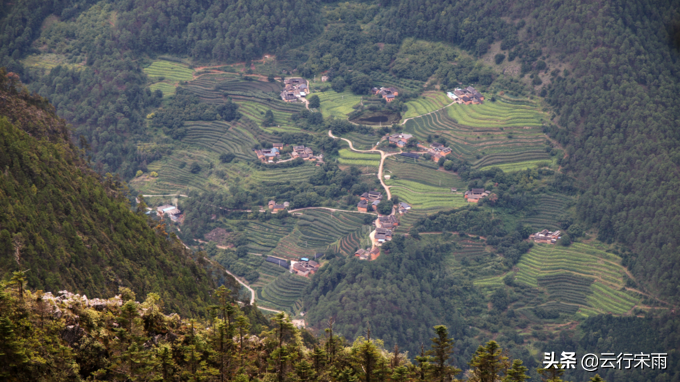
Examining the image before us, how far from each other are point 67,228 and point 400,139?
81.6ft

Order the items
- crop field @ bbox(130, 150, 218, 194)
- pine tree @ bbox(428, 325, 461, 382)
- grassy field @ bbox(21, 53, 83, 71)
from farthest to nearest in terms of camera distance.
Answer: grassy field @ bbox(21, 53, 83, 71)
crop field @ bbox(130, 150, 218, 194)
pine tree @ bbox(428, 325, 461, 382)

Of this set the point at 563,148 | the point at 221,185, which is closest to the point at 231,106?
the point at 221,185

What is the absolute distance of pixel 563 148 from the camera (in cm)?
3831

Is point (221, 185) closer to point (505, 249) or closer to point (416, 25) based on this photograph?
point (505, 249)

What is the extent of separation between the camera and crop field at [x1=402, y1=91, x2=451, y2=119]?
139 feet

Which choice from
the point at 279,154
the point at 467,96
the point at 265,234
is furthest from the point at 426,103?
the point at 265,234

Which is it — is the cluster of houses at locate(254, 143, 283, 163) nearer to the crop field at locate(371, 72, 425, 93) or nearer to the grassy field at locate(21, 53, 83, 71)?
the crop field at locate(371, 72, 425, 93)

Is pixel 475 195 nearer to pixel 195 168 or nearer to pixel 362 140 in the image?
pixel 362 140

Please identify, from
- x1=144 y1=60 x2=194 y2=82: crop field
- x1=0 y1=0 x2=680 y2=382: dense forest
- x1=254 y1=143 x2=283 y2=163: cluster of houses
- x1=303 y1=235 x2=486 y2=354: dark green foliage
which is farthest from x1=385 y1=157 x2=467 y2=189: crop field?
x1=144 y1=60 x2=194 y2=82: crop field

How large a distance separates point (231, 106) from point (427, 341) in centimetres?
2089

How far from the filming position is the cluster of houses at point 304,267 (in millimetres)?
32188

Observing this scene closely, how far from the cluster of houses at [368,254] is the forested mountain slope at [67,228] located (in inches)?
414

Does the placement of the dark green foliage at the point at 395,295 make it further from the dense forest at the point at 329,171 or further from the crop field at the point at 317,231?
the crop field at the point at 317,231

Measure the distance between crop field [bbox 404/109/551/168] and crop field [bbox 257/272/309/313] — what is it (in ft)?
42.4
